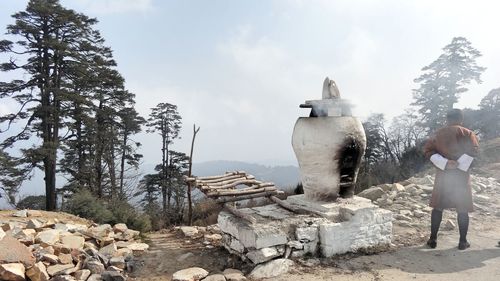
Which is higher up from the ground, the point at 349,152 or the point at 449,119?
the point at 449,119

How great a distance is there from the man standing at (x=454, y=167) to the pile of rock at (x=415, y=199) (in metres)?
1.25

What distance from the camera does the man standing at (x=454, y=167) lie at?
17.5 ft

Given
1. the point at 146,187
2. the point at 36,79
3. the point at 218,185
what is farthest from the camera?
the point at 146,187

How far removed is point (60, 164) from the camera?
56.4 ft

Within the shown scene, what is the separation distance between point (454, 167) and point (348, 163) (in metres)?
1.49

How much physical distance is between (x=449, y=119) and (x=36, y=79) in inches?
660

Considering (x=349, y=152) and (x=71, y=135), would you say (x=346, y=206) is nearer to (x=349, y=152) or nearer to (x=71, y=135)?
(x=349, y=152)

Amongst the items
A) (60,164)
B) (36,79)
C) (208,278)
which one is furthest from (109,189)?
(208,278)

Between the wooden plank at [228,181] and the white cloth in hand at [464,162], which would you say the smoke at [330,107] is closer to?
the white cloth in hand at [464,162]

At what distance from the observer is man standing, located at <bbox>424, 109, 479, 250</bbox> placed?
5340mm

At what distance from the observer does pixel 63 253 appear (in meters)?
5.38

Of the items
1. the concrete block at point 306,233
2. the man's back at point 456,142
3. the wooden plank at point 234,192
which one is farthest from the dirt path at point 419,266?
the wooden plank at point 234,192

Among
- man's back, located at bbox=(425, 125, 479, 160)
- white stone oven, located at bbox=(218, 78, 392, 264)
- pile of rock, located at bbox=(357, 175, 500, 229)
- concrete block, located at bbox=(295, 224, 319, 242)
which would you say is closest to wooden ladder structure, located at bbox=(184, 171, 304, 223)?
white stone oven, located at bbox=(218, 78, 392, 264)

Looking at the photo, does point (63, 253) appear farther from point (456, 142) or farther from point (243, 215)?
point (456, 142)
